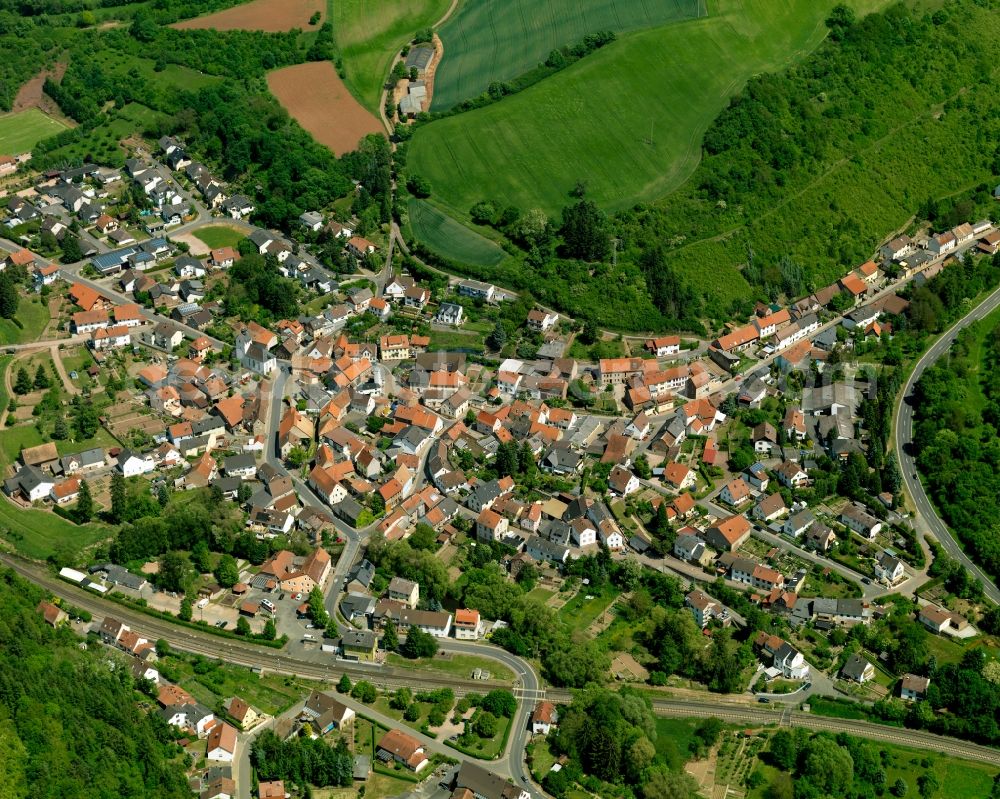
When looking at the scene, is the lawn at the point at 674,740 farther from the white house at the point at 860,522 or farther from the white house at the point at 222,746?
the white house at the point at 222,746

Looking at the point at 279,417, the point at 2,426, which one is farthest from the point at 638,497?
the point at 2,426

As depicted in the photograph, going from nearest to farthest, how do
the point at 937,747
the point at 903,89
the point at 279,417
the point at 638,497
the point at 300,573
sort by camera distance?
the point at 937,747, the point at 300,573, the point at 638,497, the point at 279,417, the point at 903,89

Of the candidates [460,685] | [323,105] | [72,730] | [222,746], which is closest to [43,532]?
[72,730]

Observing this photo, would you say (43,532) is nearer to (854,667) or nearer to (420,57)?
(854,667)

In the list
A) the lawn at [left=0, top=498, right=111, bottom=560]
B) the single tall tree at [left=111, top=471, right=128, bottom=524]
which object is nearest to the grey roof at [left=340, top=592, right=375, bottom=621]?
the single tall tree at [left=111, top=471, right=128, bottom=524]

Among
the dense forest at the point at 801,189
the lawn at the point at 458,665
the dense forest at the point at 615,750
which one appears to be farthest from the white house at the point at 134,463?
the dense forest at the point at 615,750

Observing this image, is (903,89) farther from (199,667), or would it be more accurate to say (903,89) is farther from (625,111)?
(199,667)
